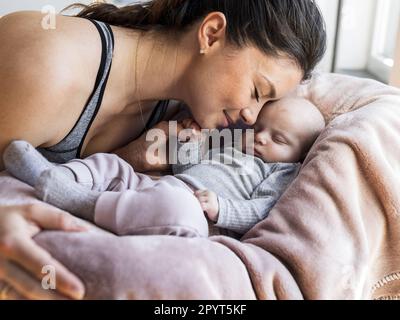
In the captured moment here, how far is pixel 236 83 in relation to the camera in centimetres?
90

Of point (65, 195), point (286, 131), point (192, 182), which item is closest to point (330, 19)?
point (286, 131)

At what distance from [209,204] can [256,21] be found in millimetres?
367

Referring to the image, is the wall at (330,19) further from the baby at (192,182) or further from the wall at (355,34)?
the baby at (192,182)

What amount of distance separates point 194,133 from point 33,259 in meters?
0.52

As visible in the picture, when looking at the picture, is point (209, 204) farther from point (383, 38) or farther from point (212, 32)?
point (383, 38)

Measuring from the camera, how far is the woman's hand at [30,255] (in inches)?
20.4

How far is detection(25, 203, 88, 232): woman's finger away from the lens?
1.86ft

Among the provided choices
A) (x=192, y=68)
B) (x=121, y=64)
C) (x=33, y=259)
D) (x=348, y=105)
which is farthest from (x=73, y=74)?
(x=348, y=105)

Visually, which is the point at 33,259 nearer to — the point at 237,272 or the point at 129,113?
the point at 237,272

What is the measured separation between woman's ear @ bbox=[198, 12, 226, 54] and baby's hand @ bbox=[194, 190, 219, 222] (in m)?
0.30

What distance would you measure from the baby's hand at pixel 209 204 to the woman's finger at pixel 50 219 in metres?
0.24

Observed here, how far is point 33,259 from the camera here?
52 cm

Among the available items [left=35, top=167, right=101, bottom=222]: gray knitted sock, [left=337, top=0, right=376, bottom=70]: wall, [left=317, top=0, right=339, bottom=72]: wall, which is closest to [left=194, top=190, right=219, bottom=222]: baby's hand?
[left=35, top=167, right=101, bottom=222]: gray knitted sock

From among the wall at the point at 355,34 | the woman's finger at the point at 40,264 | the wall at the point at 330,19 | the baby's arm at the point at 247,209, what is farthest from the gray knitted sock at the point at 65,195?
the wall at the point at 355,34
